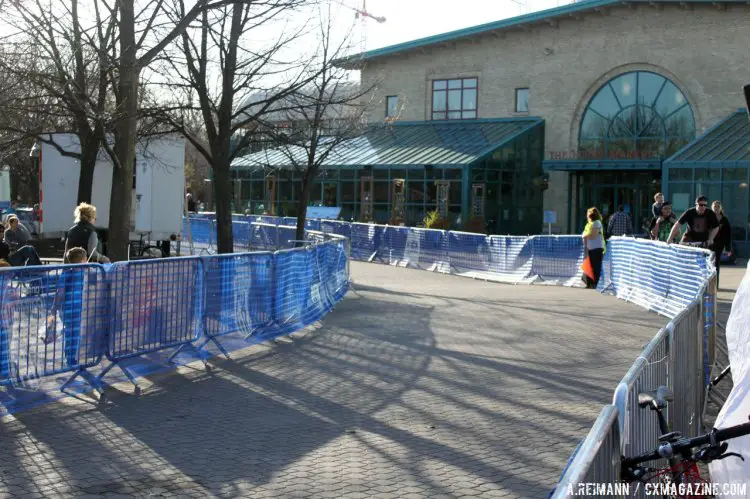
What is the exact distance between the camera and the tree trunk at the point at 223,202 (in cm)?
1772

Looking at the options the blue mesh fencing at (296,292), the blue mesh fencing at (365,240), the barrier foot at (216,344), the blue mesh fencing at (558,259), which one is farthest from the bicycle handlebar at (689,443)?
the blue mesh fencing at (365,240)

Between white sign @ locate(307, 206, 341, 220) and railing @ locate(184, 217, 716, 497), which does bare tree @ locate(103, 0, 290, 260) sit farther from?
white sign @ locate(307, 206, 341, 220)

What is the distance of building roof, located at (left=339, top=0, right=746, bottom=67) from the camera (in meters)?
40.1

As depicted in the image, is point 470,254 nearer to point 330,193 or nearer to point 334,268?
point 334,268

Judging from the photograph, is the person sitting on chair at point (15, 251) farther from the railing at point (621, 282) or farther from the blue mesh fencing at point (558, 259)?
the blue mesh fencing at point (558, 259)

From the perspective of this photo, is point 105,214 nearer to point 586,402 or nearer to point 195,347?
point 195,347

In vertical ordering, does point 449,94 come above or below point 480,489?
above

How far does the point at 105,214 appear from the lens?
2358 centimetres

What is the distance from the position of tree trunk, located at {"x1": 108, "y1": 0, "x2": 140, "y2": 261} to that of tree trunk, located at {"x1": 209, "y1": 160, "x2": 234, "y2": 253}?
11.4ft

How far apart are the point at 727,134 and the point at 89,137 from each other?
2615cm

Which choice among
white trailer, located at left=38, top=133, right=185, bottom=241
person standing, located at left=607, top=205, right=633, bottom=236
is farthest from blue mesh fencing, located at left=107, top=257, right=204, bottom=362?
person standing, located at left=607, top=205, right=633, bottom=236

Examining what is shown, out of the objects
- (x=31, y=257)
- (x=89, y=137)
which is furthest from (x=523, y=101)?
(x=31, y=257)

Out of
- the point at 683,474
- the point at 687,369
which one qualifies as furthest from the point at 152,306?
the point at 683,474

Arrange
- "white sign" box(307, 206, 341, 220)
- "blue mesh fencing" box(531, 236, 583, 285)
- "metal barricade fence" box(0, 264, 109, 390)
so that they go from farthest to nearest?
"white sign" box(307, 206, 341, 220) < "blue mesh fencing" box(531, 236, 583, 285) < "metal barricade fence" box(0, 264, 109, 390)
